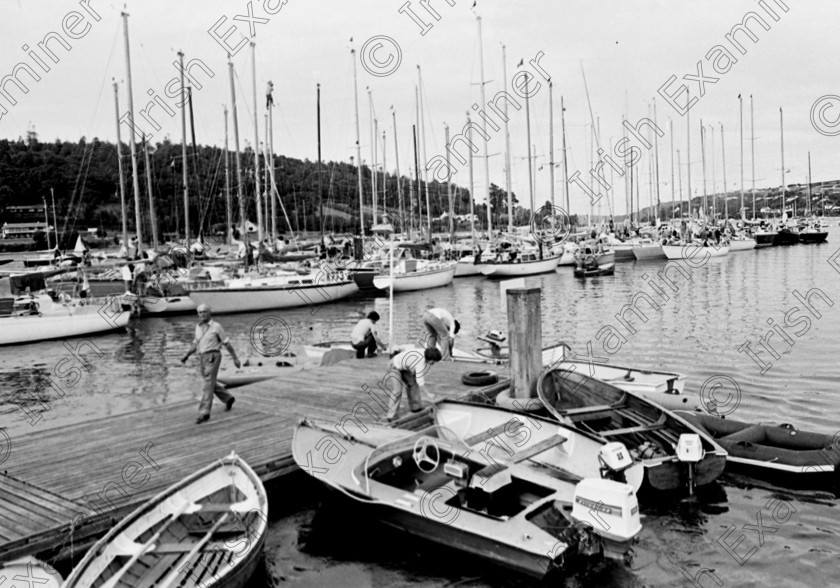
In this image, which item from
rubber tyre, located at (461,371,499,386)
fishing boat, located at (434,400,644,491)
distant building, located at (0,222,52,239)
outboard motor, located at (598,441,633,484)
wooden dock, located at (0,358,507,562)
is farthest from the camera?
distant building, located at (0,222,52,239)

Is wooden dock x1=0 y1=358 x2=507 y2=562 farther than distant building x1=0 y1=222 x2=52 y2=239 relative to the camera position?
No

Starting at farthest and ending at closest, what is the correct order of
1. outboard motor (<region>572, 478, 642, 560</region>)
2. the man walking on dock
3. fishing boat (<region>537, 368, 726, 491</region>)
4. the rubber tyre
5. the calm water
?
the rubber tyre
the man walking on dock
fishing boat (<region>537, 368, 726, 491</region>)
the calm water
outboard motor (<region>572, 478, 642, 560</region>)

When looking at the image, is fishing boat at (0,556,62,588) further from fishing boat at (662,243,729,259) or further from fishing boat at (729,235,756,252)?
fishing boat at (729,235,756,252)

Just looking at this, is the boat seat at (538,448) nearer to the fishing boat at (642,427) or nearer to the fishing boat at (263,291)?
the fishing boat at (642,427)

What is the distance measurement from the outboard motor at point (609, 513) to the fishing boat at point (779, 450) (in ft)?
12.1

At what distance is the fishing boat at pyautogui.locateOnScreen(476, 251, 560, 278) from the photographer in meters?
49.6

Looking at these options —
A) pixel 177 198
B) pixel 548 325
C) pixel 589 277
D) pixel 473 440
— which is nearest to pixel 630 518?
pixel 473 440

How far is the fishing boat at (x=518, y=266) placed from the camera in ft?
163

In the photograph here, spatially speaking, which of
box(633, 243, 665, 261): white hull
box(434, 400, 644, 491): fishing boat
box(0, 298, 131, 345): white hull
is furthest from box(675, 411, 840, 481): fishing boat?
box(633, 243, 665, 261): white hull

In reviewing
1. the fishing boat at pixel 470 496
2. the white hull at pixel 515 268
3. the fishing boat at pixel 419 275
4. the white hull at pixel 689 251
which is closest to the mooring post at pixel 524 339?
the fishing boat at pixel 470 496

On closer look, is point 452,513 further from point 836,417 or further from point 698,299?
point 698,299

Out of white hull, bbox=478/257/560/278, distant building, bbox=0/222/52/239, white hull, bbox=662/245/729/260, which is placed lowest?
white hull, bbox=478/257/560/278

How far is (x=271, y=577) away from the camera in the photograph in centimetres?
789

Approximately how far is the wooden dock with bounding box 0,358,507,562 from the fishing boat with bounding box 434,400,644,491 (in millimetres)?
1083
